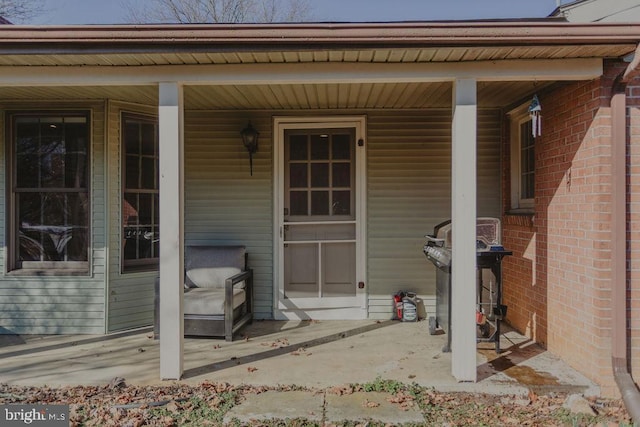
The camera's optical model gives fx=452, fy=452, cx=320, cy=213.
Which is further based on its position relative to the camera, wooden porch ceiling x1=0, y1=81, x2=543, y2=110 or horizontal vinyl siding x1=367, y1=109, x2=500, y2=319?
horizontal vinyl siding x1=367, y1=109, x2=500, y2=319

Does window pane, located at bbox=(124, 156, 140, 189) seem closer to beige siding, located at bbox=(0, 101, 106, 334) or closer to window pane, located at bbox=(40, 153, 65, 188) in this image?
beige siding, located at bbox=(0, 101, 106, 334)

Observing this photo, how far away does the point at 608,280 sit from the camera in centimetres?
327

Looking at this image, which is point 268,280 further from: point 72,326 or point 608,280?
point 608,280

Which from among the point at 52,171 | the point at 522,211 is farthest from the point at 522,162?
the point at 52,171

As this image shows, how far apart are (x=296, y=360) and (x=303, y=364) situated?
12 centimetres

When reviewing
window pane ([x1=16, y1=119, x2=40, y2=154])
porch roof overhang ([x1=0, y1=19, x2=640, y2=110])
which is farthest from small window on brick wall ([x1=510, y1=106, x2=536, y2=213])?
window pane ([x1=16, y1=119, x2=40, y2=154])

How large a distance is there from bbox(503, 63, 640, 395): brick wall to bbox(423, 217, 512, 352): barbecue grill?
426 mm

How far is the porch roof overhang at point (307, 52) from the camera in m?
3.02

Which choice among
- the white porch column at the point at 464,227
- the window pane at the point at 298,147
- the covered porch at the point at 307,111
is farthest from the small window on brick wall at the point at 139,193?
the white porch column at the point at 464,227

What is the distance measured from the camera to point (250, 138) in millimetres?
5184

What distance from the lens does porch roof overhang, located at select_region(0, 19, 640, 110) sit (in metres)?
3.02

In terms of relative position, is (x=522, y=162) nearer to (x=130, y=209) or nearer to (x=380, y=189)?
(x=380, y=189)

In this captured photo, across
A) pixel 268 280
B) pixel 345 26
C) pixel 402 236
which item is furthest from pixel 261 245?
pixel 345 26

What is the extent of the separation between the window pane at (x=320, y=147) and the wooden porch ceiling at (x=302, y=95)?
354 mm
